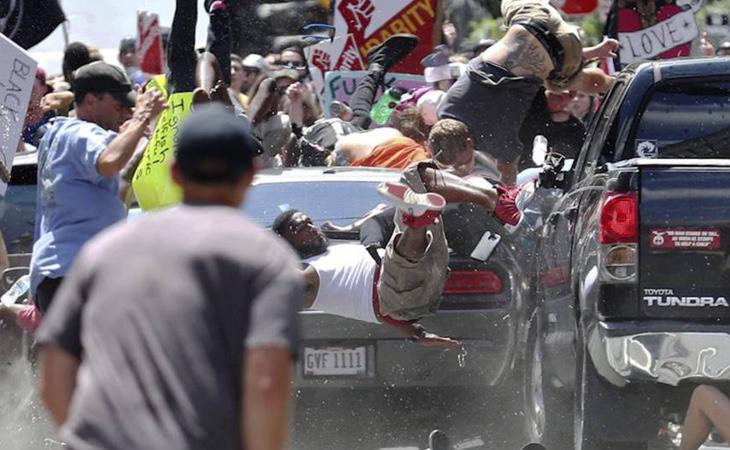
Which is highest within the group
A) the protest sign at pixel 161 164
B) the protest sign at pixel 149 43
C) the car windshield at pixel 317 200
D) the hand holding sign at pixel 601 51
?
the protest sign at pixel 161 164

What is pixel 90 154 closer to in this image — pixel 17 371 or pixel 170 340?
pixel 17 371

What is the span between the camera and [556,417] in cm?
862

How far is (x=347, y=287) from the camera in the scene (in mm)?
8891

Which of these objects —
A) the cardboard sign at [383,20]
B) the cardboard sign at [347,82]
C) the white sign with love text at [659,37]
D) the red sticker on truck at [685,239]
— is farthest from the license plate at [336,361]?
the cardboard sign at [383,20]

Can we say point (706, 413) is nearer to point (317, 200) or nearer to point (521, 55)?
point (317, 200)

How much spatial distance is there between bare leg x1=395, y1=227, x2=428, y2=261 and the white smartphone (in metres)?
0.40

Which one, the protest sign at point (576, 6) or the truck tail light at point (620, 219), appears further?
the protest sign at point (576, 6)

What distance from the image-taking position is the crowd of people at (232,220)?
3.96m

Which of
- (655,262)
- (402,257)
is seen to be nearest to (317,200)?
(402,257)

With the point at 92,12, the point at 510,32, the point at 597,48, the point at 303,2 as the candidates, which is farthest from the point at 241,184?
the point at 303,2

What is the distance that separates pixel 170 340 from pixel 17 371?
5934 mm

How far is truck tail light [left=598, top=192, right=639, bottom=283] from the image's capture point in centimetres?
718

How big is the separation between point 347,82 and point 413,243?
292 inches

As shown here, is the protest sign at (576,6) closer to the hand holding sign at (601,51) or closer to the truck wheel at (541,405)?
the hand holding sign at (601,51)
